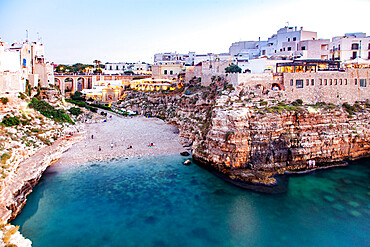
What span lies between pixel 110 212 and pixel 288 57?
1178 inches

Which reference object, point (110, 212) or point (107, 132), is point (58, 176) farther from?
point (107, 132)

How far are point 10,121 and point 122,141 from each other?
1073cm

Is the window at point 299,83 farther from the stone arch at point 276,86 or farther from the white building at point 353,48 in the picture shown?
the white building at point 353,48

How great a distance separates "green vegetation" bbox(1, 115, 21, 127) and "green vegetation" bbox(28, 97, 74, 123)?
573 cm

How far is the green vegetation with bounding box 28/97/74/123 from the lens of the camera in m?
31.5

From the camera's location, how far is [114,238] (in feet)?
48.9

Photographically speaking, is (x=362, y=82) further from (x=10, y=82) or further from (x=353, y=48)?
(x=10, y=82)

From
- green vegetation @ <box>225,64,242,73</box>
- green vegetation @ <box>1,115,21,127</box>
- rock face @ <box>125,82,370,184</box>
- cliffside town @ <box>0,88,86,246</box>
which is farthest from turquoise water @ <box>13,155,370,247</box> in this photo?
green vegetation @ <box>225,64,242,73</box>

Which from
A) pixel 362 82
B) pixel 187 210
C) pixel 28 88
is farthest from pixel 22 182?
pixel 362 82

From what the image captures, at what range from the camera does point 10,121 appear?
24031 mm

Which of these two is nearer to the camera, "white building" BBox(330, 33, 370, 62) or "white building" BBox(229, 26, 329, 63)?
"white building" BBox(330, 33, 370, 62)

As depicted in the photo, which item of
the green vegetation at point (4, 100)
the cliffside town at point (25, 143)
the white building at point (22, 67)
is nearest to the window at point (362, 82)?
the cliffside town at point (25, 143)

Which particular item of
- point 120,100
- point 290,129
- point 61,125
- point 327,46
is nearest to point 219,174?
point 290,129

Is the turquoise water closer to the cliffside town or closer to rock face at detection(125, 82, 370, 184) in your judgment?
the cliffside town
